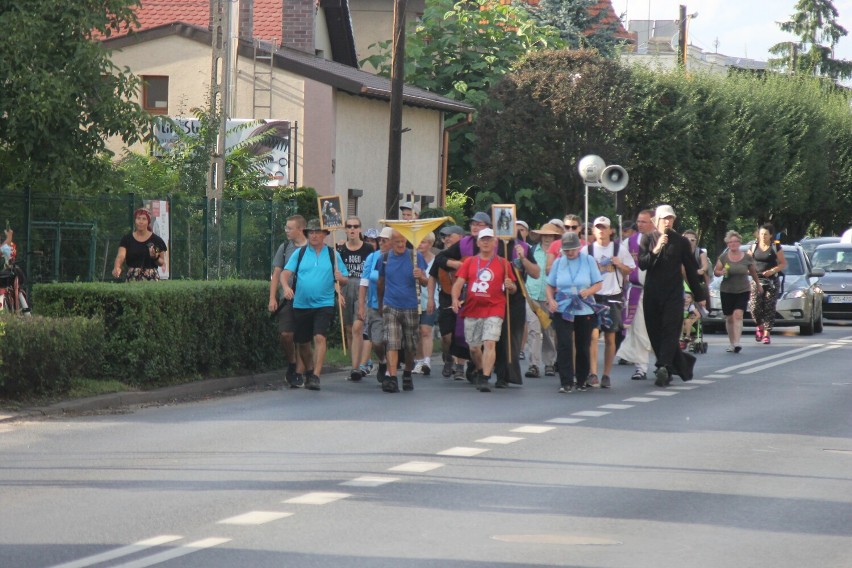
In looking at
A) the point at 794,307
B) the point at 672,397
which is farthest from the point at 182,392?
the point at 794,307

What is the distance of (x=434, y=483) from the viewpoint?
10.1m

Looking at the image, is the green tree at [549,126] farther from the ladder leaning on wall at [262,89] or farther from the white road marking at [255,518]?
the white road marking at [255,518]

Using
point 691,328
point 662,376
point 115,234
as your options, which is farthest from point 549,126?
point 662,376

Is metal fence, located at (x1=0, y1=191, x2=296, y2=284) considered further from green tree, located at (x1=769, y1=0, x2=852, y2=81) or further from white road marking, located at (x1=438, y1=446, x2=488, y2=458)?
green tree, located at (x1=769, y1=0, x2=852, y2=81)

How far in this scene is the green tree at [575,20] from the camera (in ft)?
182

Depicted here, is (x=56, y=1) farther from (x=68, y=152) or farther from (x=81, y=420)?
(x=81, y=420)

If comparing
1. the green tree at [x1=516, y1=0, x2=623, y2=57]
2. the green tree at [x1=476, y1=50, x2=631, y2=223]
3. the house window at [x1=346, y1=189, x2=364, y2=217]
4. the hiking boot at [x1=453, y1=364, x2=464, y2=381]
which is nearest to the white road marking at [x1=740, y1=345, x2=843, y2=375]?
the hiking boot at [x1=453, y1=364, x2=464, y2=381]

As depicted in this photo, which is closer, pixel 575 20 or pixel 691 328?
pixel 691 328

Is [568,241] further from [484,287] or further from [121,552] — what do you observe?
[121,552]

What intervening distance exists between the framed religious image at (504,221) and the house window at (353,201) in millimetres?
18325

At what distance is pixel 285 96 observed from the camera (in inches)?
1332

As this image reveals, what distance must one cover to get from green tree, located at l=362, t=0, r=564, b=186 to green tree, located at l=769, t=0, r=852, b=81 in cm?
4164

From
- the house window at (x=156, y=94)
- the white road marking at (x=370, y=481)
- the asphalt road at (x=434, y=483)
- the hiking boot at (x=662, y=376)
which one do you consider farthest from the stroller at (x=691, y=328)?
the house window at (x=156, y=94)

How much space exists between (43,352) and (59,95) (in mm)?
4045
